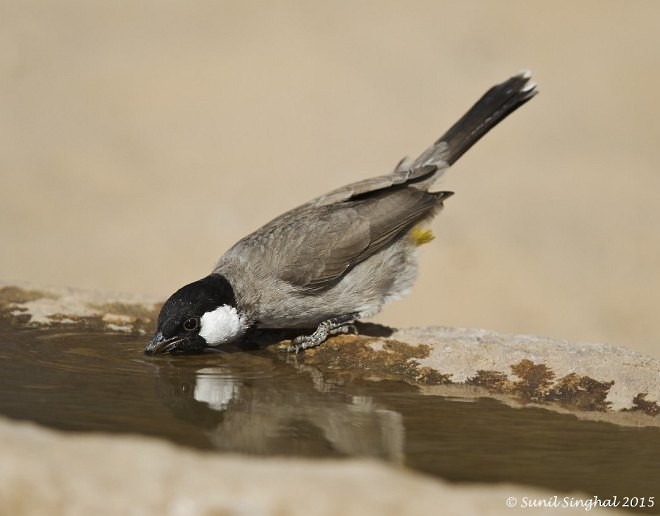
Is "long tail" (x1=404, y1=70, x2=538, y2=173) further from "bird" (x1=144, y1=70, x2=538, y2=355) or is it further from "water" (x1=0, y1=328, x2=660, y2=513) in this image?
"water" (x1=0, y1=328, x2=660, y2=513)

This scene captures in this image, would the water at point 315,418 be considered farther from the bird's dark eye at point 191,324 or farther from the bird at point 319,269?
the bird at point 319,269

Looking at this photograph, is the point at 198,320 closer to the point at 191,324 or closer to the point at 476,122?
the point at 191,324

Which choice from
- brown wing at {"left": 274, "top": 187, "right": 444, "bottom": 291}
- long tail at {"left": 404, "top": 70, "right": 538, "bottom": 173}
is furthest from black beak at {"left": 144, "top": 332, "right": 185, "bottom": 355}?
long tail at {"left": 404, "top": 70, "right": 538, "bottom": 173}

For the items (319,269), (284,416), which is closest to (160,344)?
(319,269)

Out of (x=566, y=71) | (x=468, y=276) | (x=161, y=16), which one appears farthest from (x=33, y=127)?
(x=566, y=71)

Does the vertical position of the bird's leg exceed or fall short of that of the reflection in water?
it exceeds it

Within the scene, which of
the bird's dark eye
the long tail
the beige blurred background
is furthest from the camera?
the beige blurred background

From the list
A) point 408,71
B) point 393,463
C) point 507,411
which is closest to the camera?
point 393,463

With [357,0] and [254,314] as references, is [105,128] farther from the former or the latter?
[254,314]
